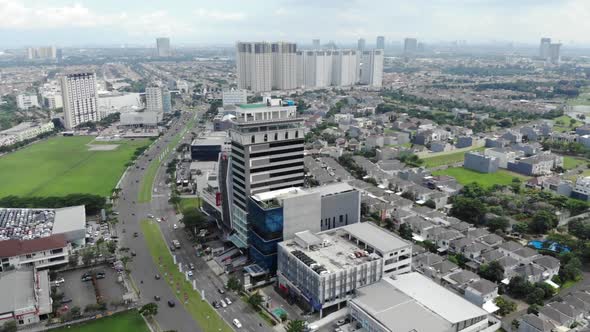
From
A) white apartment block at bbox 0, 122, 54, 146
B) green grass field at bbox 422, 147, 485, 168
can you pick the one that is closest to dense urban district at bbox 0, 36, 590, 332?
green grass field at bbox 422, 147, 485, 168

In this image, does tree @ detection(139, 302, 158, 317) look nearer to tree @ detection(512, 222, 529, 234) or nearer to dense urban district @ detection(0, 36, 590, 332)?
dense urban district @ detection(0, 36, 590, 332)

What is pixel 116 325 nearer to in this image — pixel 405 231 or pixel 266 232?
pixel 266 232

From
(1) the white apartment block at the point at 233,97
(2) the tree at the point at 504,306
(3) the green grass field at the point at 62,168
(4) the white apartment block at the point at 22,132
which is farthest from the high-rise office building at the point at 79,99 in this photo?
(2) the tree at the point at 504,306

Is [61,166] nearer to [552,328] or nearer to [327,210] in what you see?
[327,210]

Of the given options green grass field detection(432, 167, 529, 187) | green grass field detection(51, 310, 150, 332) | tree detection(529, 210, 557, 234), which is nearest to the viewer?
green grass field detection(51, 310, 150, 332)

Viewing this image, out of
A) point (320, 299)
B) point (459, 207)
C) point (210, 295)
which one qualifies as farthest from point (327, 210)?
point (459, 207)

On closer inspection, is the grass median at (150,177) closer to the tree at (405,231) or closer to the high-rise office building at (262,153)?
the high-rise office building at (262,153)
